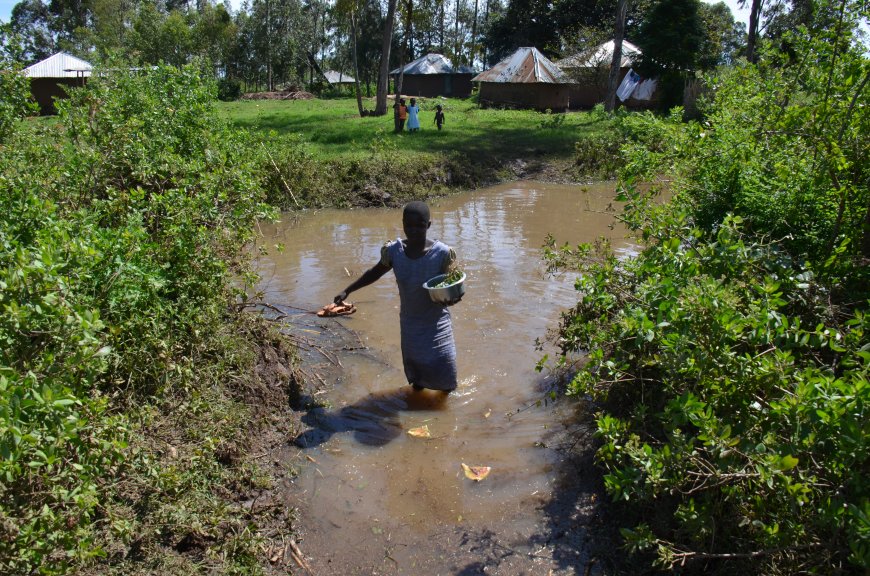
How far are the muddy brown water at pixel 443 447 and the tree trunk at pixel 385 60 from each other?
15.2 meters

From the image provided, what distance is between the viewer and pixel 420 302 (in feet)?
16.1

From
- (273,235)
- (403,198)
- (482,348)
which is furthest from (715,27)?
(482,348)

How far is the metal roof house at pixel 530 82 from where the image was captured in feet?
97.8

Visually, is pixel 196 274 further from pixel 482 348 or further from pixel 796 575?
pixel 796 575

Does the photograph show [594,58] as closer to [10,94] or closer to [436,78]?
[436,78]

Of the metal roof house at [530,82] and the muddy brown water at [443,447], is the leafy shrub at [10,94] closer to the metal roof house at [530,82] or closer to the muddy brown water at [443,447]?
the muddy brown water at [443,447]

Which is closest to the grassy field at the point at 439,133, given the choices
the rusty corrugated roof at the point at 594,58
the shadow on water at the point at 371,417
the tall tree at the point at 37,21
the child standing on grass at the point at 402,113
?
the child standing on grass at the point at 402,113

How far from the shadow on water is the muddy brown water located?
0.01 meters

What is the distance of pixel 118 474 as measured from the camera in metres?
3.02

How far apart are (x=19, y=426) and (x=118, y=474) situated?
1065 mm

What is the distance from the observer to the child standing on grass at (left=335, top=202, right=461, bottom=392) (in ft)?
15.6

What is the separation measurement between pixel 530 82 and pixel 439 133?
12.2 metres

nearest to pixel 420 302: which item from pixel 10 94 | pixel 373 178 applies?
pixel 10 94

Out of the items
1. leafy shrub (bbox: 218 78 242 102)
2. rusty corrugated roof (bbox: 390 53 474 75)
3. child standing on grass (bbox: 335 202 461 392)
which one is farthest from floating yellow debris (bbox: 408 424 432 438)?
rusty corrugated roof (bbox: 390 53 474 75)
